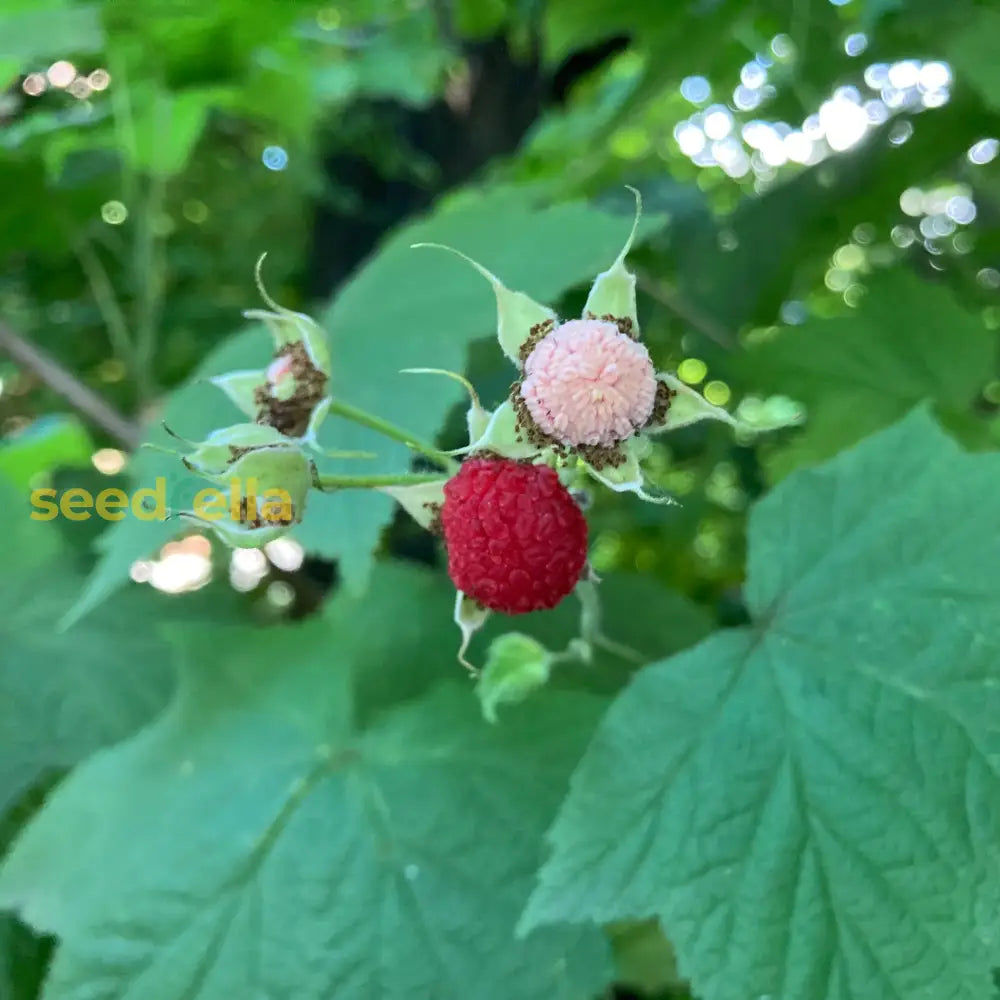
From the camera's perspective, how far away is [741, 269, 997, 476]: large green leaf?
87 centimetres

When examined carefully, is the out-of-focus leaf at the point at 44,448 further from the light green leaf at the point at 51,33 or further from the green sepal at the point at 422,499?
the green sepal at the point at 422,499

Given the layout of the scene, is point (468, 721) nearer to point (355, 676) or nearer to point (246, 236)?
point (355, 676)

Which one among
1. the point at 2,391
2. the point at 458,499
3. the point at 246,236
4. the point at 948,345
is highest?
the point at 458,499

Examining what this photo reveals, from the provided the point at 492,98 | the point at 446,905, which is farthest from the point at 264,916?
the point at 492,98

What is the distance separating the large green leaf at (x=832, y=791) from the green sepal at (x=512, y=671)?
0.05 metres

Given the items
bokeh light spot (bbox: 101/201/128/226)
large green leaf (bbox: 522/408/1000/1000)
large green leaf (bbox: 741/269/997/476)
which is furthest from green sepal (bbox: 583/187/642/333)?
bokeh light spot (bbox: 101/201/128/226)

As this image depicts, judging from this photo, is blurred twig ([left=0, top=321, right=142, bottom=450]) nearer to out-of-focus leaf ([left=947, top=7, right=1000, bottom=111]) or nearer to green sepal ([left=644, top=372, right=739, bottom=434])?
green sepal ([left=644, top=372, right=739, bottom=434])

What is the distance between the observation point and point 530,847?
64 cm

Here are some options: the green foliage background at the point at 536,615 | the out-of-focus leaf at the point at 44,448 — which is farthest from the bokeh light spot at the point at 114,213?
the out-of-focus leaf at the point at 44,448

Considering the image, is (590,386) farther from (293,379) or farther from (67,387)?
(67,387)

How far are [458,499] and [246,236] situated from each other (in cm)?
123

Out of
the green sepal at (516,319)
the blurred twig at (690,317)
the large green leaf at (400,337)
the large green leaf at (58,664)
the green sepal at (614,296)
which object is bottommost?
the large green leaf at (58,664)

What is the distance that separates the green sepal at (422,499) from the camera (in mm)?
492

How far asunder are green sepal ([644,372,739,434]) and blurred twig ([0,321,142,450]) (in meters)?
0.70
